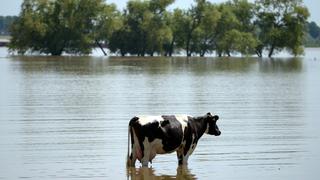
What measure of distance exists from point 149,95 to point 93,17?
90672mm

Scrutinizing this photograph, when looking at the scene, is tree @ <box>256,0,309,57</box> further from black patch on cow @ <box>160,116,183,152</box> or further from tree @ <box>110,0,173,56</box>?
black patch on cow @ <box>160,116,183,152</box>

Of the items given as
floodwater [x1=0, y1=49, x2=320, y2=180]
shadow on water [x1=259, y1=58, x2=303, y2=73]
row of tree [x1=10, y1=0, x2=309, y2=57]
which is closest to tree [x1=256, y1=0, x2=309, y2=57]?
row of tree [x1=10, y1=0, x2=309, y2=57]

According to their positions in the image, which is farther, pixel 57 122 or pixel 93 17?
pixel 93 17

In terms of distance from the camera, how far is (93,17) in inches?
4877

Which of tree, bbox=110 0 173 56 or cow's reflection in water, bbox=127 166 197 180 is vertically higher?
tree, bbox=110 0 173 56

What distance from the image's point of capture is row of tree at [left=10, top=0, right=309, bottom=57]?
4771 inches

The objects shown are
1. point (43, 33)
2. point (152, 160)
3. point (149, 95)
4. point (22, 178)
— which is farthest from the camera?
point (43, 33)

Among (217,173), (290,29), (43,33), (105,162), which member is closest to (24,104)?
(105,162)

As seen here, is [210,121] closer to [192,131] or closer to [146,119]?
[192,131]

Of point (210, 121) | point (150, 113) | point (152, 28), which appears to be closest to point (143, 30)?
point (152, 28)

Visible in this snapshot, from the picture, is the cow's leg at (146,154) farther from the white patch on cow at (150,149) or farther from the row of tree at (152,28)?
the row of tree at (152,28)

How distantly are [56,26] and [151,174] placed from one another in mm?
108948

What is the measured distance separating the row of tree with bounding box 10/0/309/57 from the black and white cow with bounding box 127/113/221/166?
10461 cm

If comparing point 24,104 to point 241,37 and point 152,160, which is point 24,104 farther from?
point 241,37
